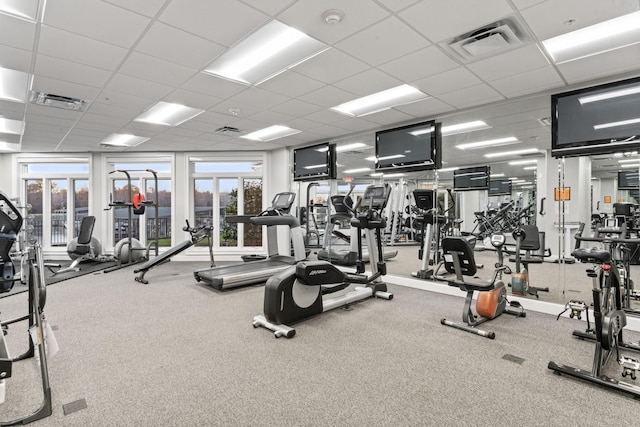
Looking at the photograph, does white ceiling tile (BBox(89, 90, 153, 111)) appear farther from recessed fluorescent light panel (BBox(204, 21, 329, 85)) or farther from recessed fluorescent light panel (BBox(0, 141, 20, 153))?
recessed fluorescent light panel (BBox(0, 141, 20, 153))

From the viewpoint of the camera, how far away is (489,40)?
119 inches

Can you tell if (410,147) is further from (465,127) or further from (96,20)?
(96,20)

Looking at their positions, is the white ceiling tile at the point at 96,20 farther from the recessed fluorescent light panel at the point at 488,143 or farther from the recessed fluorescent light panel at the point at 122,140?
the recessed fluorescent light panel at the point at 488,143

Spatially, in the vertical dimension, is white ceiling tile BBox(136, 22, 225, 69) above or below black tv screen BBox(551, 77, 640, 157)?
above

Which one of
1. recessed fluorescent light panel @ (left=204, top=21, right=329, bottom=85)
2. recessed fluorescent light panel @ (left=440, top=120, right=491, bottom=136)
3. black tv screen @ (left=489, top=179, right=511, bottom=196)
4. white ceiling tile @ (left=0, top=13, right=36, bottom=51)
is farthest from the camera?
black tv screen @ (left=489, top=179, right=511, bottom=196)

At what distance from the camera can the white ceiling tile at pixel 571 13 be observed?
2.47 meters

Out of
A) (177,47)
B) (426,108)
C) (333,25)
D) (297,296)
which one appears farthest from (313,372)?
(426,108)

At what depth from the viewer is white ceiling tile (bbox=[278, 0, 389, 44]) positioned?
252 centimetres

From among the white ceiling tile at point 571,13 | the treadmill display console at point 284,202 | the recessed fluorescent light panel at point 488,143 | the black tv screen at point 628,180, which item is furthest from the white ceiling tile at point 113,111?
the black tv screen at point 628,180

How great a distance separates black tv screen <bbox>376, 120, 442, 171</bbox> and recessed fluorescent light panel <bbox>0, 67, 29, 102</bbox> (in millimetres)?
5015

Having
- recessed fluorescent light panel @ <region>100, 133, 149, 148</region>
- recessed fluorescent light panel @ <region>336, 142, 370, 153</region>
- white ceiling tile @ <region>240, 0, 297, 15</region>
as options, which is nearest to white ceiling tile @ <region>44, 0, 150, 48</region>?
white ceiling tile @ <region>240, 0, 297, 15</region>

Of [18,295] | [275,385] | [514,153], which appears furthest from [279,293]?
[514,153]

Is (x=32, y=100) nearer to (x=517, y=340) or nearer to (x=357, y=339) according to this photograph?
(x=357, y=339)

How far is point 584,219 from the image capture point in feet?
22.5
